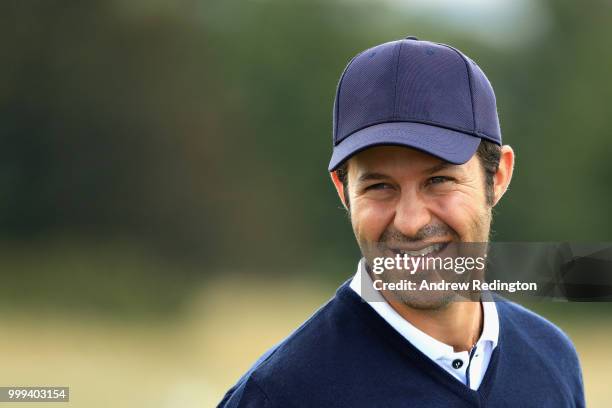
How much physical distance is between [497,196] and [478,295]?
10.4 inches

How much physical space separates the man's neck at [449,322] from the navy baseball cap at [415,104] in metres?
0.37

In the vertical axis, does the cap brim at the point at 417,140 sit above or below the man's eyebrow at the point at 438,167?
above

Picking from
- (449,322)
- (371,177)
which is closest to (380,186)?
(371,177)

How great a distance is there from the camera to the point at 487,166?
2055mm

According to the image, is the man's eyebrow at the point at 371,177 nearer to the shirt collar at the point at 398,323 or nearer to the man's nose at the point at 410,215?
the man's nose at the point at 410,215

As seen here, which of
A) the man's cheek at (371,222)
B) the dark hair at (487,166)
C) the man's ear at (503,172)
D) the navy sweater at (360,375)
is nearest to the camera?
the navy sweater at (360,375)

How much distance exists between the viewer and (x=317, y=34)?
1534cm

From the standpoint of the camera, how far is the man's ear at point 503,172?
213 cm

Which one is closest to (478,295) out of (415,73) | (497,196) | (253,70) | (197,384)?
(497,196)

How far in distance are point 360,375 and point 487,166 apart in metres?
0.63

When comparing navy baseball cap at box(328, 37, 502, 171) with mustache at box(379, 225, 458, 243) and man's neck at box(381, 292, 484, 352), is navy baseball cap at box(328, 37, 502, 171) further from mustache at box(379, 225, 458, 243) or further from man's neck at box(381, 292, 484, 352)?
man's neck at box(381, 292, 484, 352)

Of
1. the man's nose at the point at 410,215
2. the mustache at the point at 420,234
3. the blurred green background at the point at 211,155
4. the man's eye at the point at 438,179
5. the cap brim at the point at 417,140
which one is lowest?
the mustache at the point at 420,234

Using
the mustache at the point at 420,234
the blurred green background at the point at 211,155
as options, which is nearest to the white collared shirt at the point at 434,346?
the mustache at the point at 420,234

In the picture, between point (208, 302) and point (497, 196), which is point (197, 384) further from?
point (497, 196)
